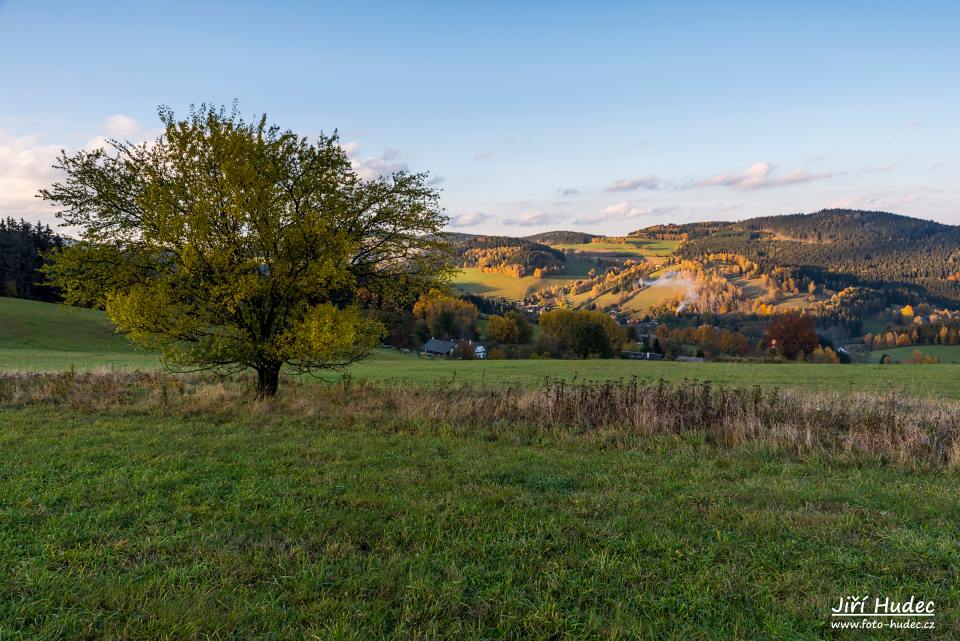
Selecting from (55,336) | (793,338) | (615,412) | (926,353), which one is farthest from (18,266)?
(926,353)

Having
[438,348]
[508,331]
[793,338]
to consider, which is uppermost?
[508,331]

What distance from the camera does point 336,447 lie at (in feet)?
32.0

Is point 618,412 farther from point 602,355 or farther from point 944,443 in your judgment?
point 602,355

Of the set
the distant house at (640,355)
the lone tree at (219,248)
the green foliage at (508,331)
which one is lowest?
the distant house at (640,355)

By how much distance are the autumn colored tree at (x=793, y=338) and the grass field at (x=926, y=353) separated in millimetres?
11779

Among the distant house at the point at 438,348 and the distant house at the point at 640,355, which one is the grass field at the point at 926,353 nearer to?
the distant house at the point at 640,355

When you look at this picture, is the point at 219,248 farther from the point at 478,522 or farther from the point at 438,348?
the point at 438,348

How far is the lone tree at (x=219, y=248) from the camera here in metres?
13.7

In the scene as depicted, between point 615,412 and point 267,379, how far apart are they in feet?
37.2

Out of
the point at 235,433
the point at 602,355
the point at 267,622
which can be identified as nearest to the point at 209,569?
the point at 267,622

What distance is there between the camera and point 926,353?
92.5 m

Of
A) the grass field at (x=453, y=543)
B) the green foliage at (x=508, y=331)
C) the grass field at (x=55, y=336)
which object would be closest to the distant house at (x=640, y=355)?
the green foliage at (x=508, y=331)

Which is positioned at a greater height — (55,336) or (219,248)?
(219,248)

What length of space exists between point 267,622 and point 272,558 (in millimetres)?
1158
